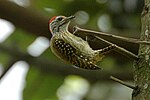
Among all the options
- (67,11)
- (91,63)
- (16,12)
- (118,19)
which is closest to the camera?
(91,63)

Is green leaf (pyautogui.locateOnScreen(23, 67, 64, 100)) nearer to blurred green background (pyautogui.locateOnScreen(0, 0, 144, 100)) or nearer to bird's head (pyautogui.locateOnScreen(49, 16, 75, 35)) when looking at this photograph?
blurred green background (pyautogui.locateOnScreen(0, 0, 144, 100))

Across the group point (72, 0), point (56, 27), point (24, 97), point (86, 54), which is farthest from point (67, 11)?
point (86, 54)

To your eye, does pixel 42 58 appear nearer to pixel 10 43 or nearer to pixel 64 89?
pixel 10 43

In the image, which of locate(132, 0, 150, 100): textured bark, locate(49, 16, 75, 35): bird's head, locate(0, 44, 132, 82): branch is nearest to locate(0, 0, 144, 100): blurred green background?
locate(0, 44, 132, 82): branch

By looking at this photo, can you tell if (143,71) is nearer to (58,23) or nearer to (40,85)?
(58,23)

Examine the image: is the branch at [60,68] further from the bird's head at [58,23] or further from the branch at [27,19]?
the bird's head at [58,23]

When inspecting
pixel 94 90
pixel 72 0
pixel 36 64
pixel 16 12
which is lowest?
pixel 94 90

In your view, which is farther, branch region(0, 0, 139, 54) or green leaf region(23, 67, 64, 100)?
green leaf region(23, 67, 64, 100)
